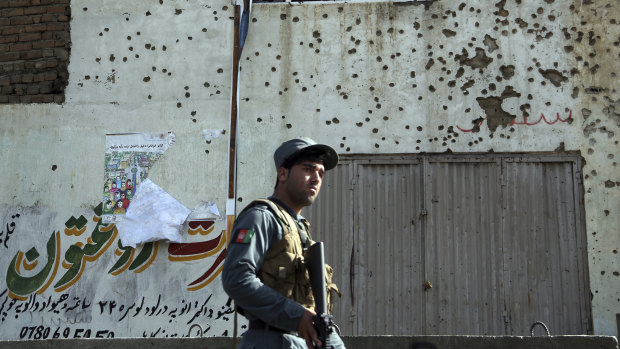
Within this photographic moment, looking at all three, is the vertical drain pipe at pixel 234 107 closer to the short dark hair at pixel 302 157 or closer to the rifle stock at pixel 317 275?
the short dark hair at pixel 302 157

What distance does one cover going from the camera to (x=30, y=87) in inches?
350

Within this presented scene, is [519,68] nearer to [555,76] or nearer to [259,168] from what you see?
[555,76]

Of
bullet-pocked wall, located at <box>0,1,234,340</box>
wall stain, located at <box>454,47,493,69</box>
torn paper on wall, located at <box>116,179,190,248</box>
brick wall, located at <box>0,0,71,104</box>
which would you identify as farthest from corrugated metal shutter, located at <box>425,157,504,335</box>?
brick wall, located at <box>0,0,71,104</box>

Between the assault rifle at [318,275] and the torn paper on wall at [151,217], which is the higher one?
the torn paper on wall at [151,217]

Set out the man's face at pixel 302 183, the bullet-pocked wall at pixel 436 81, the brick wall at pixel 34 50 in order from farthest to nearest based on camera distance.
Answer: the brick wall at pixel 34 50 < the bullet-pocked wall at pixel 436 81 < the man's face at pixel 302 183

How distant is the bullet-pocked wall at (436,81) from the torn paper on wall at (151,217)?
31.5 inches

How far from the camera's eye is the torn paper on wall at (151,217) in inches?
322

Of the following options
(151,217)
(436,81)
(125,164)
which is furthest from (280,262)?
(125,164)

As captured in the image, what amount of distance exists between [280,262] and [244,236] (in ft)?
0.68

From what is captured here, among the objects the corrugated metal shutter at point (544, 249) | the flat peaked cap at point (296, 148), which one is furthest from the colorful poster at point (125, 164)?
the flat peaked cap at point (296, 148)

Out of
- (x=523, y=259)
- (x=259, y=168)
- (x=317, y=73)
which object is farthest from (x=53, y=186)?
(x=523, y=259)

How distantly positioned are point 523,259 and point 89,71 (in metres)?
5.29

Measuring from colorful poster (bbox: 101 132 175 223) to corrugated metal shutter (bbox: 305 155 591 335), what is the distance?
1.90 m

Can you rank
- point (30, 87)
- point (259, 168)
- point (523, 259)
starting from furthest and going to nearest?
point (30, 87)
point (259, 168)
point (523, 259)
